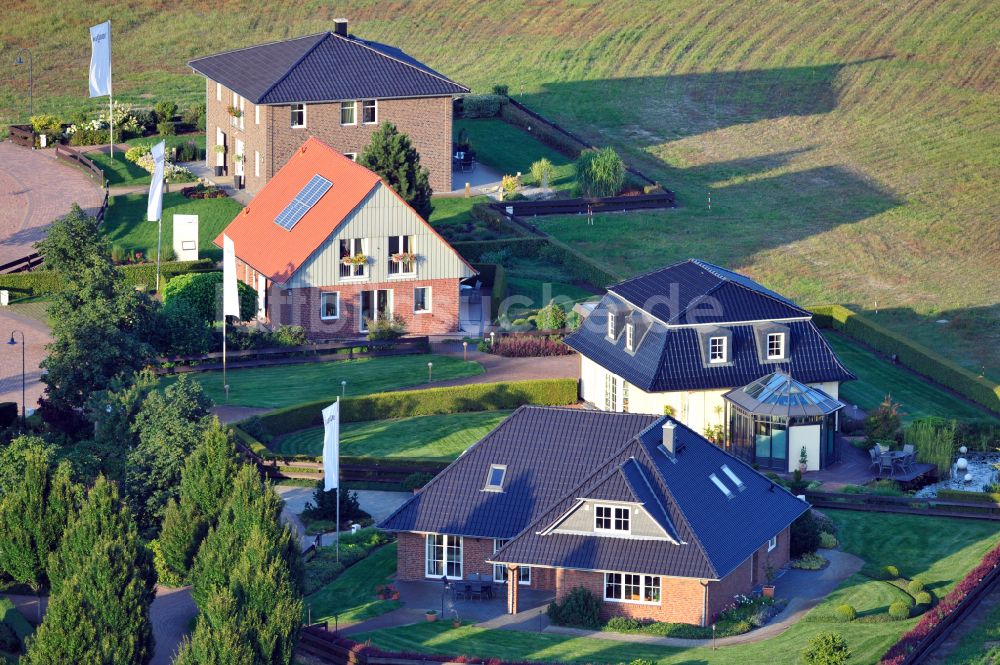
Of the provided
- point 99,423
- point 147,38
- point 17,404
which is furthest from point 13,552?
point 147,38

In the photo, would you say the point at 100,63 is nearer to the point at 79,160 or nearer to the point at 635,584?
the point at 79,160

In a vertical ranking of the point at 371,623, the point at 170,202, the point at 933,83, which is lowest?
the point at 371,623

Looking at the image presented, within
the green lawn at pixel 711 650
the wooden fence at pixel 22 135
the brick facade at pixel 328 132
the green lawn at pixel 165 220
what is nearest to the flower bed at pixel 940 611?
the green lawn at pixel 711 650

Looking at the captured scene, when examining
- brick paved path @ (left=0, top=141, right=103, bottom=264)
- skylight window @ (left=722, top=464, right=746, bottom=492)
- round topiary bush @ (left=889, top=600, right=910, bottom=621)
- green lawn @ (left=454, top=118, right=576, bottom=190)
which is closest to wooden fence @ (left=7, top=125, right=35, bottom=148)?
brick paved path @ (left=0, top=141, right=103, bottom=264)

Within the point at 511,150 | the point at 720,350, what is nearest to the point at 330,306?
the point at 720,350

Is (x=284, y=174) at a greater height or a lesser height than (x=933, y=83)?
lesser

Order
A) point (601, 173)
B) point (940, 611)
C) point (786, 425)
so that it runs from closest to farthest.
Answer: point (940, 611)
point (786, 425)
point (601, 173)

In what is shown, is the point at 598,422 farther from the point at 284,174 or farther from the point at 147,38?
the point at 147,38

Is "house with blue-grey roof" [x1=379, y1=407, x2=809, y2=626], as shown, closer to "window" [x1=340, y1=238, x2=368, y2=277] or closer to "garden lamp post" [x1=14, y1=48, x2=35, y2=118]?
"window" [x1=340, y1=238, x2=368, y2=277]
